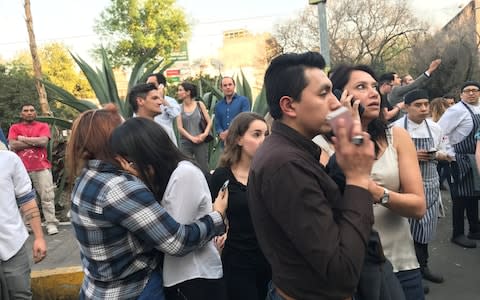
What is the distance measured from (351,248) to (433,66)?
217 inches

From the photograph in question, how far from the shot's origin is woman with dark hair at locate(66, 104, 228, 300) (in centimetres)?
198

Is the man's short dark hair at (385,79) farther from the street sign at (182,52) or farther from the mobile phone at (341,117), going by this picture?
the street sign at (182,52)

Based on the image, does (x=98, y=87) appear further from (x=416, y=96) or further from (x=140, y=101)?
(x=416, y=96)

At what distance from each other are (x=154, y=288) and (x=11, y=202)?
4.68 ft

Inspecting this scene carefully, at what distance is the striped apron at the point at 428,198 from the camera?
3400 mm

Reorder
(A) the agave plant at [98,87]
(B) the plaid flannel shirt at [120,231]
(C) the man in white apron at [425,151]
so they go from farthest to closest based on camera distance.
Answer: (A) the agave plant at [98,87]
(C) the man in white apron at [425,151]
(B) the plaid flannel shirt at [120,231]

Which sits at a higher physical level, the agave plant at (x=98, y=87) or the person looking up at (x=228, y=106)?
the agave plant at (x=98, y=87)

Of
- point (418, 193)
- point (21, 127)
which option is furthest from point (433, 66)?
point (21, 127)

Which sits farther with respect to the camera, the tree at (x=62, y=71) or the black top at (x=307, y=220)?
the tree at (x=62, y=71)

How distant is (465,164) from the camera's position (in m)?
5.16

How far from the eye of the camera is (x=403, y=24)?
29797mm

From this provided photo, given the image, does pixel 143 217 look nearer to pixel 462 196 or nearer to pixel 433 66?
pixel 462 196

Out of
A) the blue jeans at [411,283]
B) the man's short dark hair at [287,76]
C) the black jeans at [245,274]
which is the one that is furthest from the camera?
the black jeans at [245,274]

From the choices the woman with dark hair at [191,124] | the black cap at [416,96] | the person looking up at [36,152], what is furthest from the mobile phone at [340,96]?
the person looking up at [36,152]
